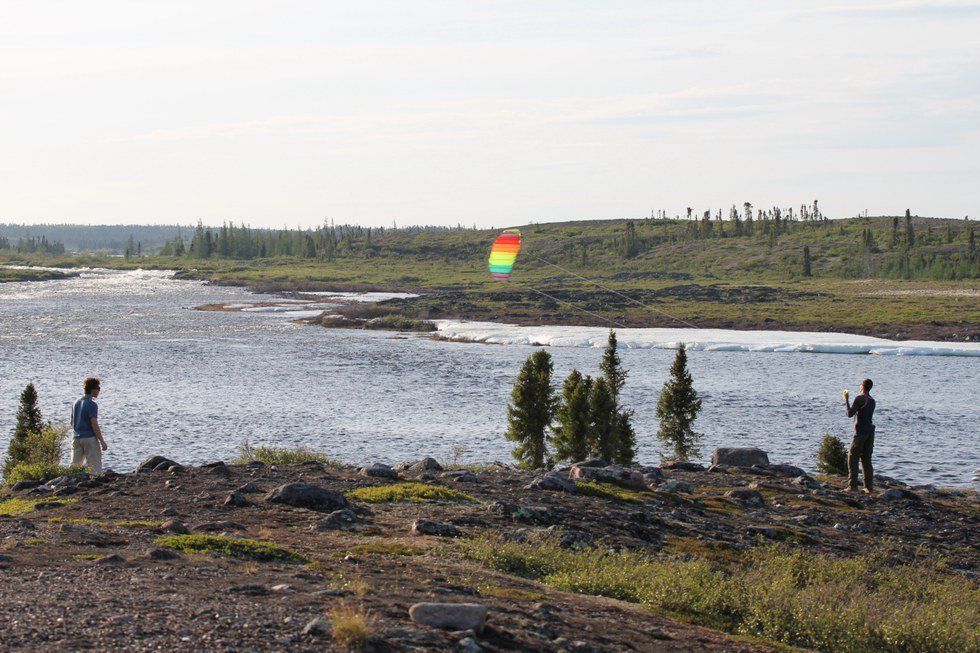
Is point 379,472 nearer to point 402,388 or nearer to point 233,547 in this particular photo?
point 233,547

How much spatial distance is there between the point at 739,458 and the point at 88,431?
17.0m

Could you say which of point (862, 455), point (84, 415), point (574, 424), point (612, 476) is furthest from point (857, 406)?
point (574, 424)

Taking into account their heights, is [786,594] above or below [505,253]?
below

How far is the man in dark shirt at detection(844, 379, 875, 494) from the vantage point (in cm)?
2156

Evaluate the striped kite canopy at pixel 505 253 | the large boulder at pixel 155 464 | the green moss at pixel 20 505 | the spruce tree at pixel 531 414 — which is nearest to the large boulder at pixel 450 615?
the green moss at pixel 20 505

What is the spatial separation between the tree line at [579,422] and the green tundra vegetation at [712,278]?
35454 mm

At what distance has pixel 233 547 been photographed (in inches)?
514

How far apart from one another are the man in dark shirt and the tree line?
39.6ft

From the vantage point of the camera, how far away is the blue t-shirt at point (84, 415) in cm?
1798

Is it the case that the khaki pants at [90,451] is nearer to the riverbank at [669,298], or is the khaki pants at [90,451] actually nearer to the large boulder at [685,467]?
the large boulder at [685,467]

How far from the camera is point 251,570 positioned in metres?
11.9

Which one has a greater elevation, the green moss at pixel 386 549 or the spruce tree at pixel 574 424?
the green moss at pixel 386 549

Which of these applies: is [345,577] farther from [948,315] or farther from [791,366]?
[948,315]

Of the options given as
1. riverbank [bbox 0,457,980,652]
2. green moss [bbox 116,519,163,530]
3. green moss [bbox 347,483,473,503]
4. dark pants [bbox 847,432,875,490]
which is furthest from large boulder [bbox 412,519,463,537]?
dark pants [bbox 847,432,875,490]
